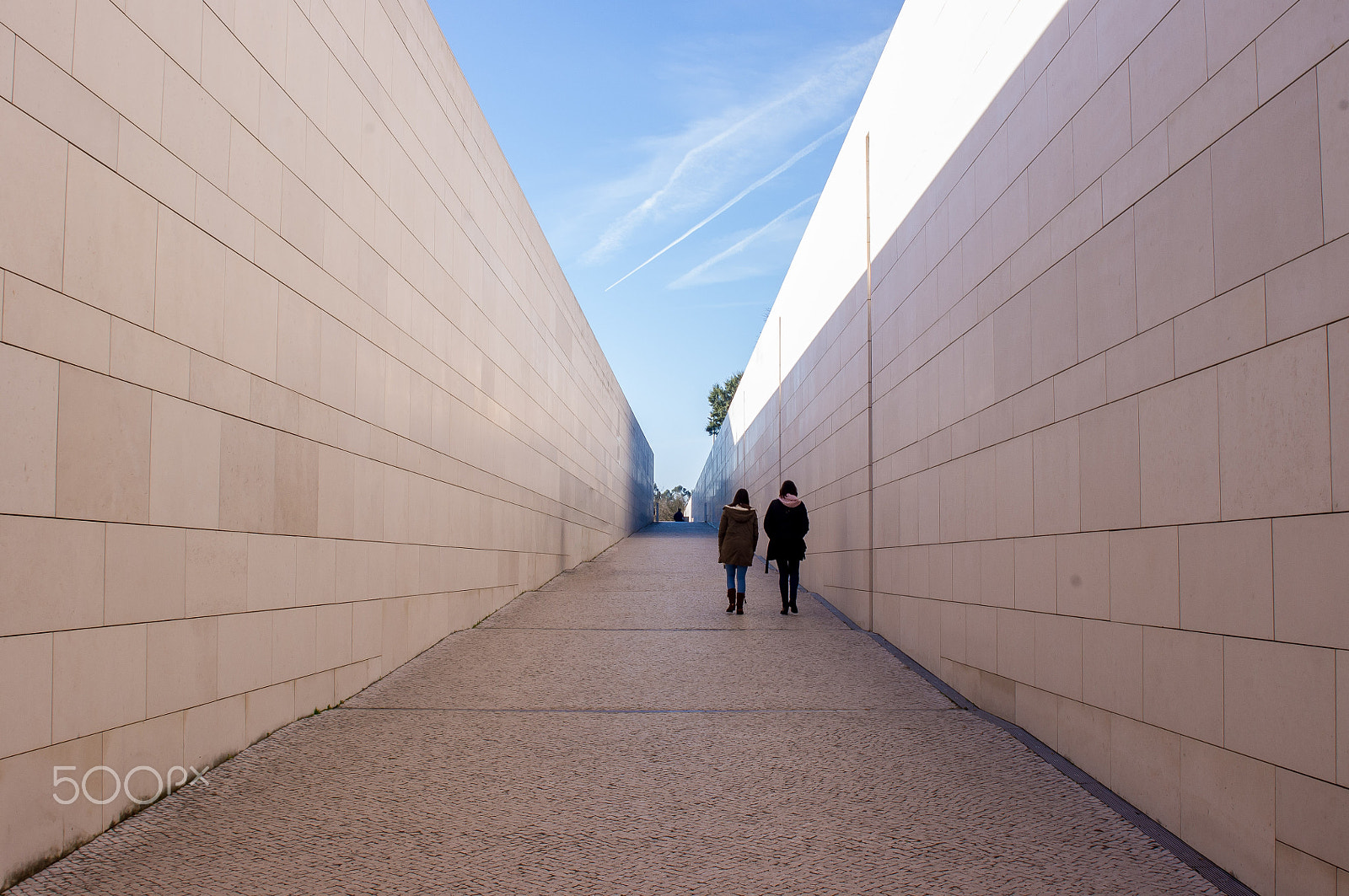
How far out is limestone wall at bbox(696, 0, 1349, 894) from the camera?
3.43 meters

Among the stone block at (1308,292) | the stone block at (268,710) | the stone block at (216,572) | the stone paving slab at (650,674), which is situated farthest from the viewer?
the stone paving slab at (650,674)

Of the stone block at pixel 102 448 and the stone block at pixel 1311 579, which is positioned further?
the stone block at pixel 102 448

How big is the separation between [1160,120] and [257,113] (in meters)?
4.64

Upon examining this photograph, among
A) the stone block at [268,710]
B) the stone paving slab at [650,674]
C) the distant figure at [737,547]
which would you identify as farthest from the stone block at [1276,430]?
the distant figure at [737,547]

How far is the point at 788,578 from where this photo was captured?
12195 millimetres

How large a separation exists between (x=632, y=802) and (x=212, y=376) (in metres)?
2.96

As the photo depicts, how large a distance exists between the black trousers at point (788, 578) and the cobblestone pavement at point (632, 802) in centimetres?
373

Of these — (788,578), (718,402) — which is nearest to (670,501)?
(718,402)

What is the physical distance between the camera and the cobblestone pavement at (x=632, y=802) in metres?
3.89

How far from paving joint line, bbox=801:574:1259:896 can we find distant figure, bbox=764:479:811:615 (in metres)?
4.20

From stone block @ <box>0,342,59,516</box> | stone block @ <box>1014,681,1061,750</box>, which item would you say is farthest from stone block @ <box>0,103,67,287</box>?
stone block @ <box>1014,681,1061,750</box>

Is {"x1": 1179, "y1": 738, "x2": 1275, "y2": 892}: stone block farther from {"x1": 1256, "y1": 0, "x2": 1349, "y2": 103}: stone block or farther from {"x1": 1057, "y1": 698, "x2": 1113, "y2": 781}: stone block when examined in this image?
{"x1": 1256, "y1": 0, "x2": 1349, "y2": 103}: stone block

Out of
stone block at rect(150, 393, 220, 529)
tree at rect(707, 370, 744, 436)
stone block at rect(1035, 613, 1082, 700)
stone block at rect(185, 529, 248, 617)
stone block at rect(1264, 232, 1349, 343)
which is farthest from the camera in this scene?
tree at rect(707, 370, 744, 436)

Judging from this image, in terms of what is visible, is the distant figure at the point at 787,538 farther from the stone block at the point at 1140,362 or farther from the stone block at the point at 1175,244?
the stone block at the point at 1175,244
